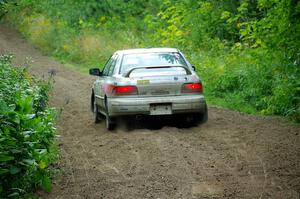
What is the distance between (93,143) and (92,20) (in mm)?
23677

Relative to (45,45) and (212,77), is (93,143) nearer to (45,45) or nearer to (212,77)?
(212,77)

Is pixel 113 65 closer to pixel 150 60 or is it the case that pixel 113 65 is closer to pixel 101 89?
pixel 101 89

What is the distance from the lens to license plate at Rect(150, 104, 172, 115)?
40.0 feet

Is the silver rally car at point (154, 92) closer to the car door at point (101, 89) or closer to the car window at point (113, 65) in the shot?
the car door at point (101, 89)

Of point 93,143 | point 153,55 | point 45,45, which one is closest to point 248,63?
point 153,55

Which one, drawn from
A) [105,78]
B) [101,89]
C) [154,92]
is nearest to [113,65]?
[105,78]

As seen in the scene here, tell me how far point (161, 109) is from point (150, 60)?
1.20m

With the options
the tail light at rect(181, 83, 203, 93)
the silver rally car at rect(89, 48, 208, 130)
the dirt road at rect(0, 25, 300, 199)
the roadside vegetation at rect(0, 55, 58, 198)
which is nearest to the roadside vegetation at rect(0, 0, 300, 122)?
the roadside vegetation at rect(0, 55, 58, 198)

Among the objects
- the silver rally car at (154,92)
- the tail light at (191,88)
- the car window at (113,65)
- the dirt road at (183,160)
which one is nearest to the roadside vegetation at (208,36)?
the dirt road at (183,160)

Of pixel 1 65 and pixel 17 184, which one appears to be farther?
pixel 1 65

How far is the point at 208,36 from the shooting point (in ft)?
85.9

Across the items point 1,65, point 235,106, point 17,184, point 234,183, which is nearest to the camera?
point 17,184

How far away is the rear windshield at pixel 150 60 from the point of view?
42.0ft

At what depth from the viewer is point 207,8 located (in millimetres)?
26250
